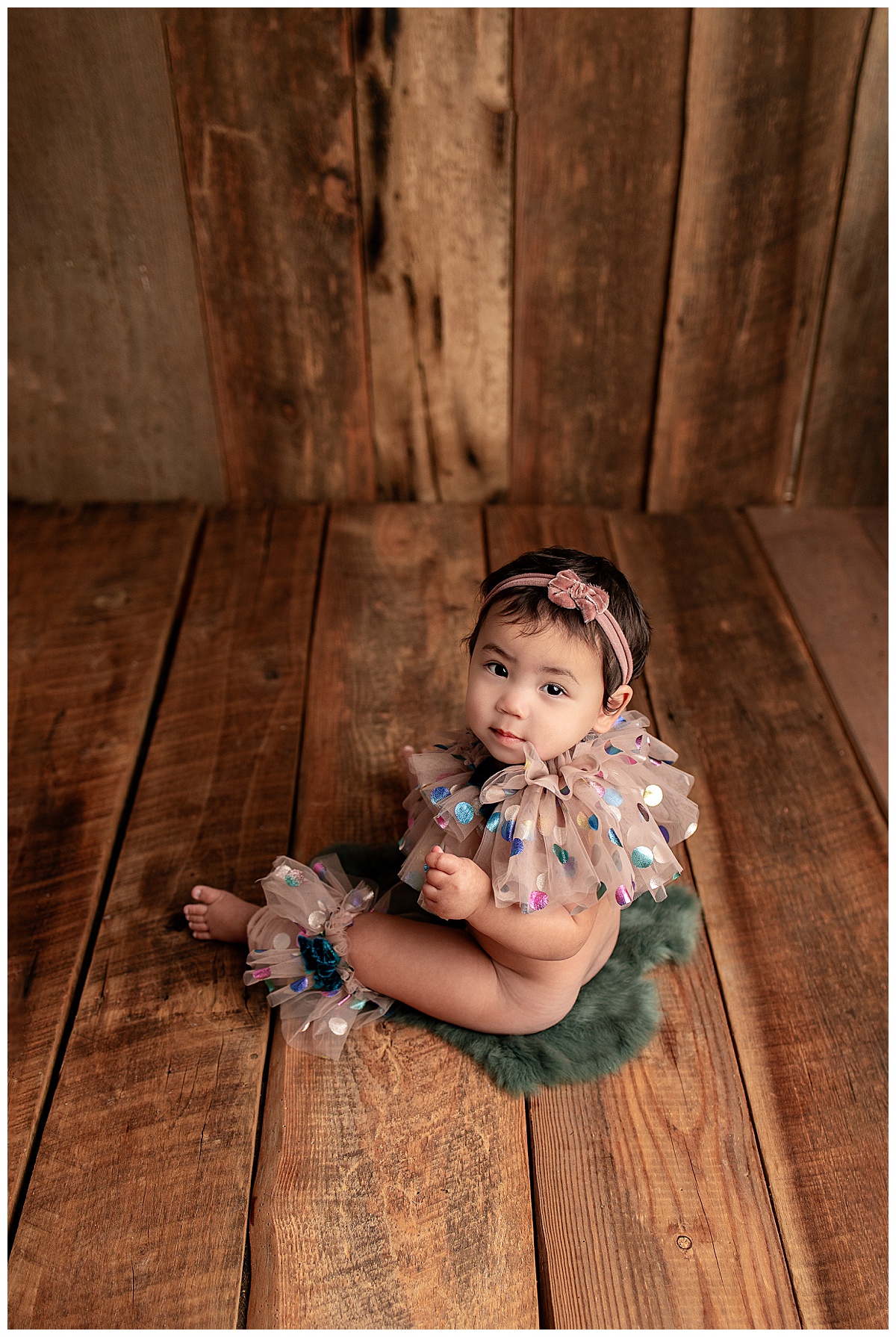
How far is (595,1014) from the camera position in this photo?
1375mm

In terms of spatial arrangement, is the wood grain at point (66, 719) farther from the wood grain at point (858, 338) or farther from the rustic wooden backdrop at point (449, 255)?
the wood grain at point (858, 338)

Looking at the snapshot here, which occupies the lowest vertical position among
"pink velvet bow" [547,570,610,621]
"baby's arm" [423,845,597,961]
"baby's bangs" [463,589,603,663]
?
"baby's arm" [423,845,597,961]

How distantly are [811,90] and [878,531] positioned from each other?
86cm

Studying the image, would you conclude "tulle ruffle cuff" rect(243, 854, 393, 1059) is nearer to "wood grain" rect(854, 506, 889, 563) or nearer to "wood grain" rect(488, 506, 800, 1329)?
"wood grain" rect(488, 506, 800, 1329)

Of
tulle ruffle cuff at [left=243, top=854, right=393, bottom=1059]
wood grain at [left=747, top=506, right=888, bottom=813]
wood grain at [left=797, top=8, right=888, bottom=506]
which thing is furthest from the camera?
wood grain at [left=797, top=8, right=888, bottom=506]

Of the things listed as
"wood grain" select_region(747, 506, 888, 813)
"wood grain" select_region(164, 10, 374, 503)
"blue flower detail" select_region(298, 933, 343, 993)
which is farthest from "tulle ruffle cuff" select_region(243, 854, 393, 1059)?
"wood grain" select_region(164, 10, 374, 503)

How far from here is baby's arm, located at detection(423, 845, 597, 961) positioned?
46.6 inches

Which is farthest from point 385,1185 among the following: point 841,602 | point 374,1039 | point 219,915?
point 841,602

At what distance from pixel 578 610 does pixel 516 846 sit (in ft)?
0.87

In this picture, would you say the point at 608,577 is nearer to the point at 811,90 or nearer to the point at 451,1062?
the point at 451,1062

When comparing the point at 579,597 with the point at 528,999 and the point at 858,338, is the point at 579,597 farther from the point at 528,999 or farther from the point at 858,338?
the point at 858,338

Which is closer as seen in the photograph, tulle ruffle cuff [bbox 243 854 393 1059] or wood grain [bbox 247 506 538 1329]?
wood grain [bbox 247 506 538 1329]

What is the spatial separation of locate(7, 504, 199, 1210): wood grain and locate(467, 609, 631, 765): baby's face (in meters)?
0.67

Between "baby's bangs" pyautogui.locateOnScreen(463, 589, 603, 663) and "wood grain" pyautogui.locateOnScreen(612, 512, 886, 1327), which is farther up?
"baby's bangs" pyautogui.locateOnScreen(463, 589, 603, 663)
